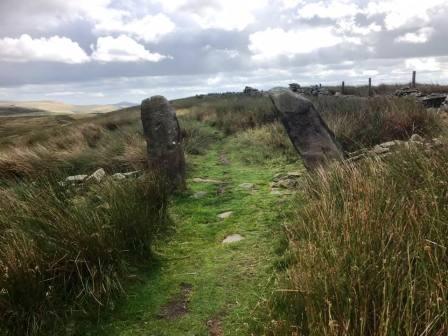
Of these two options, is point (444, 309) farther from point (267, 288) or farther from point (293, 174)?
point (293, 174)

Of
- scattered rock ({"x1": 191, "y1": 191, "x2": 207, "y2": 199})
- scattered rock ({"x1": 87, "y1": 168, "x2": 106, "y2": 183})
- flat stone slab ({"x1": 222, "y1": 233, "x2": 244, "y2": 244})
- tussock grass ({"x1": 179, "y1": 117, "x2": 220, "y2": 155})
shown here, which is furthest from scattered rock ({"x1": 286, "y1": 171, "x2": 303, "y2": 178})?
tussock grass ({"x1": 179, "y1": 117, "x2": 220, "y2": 155})

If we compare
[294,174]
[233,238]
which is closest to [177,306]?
[233,238]

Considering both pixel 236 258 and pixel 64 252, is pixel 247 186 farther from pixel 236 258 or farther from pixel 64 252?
pixel 64 252

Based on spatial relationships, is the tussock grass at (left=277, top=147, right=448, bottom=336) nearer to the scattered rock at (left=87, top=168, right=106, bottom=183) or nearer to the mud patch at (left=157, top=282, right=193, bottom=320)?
the mud patch at (left=157, top=282, right=193, bottom=320)

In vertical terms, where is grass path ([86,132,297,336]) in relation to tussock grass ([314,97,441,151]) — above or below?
below

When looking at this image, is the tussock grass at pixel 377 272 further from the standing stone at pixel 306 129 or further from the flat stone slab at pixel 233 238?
the standing stone at pixel 306 129

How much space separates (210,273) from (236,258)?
1.28 feet

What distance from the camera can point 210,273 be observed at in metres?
4.52

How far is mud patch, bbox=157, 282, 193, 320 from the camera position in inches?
152

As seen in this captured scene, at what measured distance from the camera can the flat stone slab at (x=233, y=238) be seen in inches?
210

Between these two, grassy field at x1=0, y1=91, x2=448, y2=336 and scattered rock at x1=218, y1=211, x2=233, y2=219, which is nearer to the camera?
grassy field at x1=0, y1=91, x2=448, y2=336

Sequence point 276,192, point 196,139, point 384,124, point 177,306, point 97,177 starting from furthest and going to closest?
1. point 196,139
2. point 384,124
3. point 97,177
4. point 276,192
5. point 177,306

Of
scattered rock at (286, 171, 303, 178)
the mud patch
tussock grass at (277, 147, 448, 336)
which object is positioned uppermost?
tussock grass at (277, 147, 448, 336)

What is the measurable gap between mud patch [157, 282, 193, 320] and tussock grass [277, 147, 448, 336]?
1035 mm
